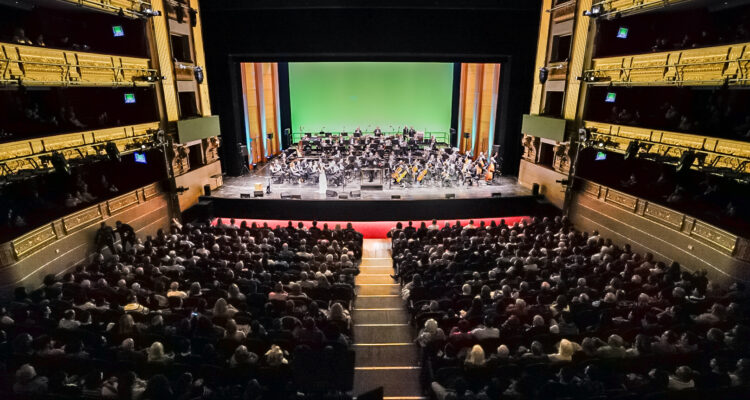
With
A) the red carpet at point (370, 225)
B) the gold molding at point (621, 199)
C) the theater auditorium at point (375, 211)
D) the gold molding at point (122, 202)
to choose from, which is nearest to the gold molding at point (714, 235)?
the theater auditorium at point (375, 211)

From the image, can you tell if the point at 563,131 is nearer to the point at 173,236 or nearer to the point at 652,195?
the point at 652,195

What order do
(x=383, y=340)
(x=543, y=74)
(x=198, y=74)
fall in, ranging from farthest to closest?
(x=543, y=74) < (x=198, y=74) < (x=383, y=340)

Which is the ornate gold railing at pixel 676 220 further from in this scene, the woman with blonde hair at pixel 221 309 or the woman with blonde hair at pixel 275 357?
the woman with blonde hair at pixel 221 309

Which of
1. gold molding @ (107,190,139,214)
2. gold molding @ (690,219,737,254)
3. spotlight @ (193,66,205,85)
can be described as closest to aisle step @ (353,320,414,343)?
gold molding @ (690,219,737,254)

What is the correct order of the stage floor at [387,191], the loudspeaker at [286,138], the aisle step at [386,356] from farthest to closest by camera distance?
the loudspeaker at [286,138]
the stage floor at [387,191]
the aisle step at [386,356]

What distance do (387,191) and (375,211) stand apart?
1.53 metres

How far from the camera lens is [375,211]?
1588cm

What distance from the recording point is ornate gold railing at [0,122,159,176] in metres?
10.3

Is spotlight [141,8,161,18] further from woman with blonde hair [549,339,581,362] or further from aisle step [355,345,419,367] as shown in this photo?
woman with blonde hair [549,339,581,362]

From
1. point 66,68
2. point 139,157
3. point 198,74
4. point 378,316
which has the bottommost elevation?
point 378,316

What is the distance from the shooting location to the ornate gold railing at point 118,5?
11327 millimetres

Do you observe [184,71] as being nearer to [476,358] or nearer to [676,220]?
[476,358]

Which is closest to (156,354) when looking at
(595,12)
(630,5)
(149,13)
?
(149,13)

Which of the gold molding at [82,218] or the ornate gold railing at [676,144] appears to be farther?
the gold molding at [82,218]
